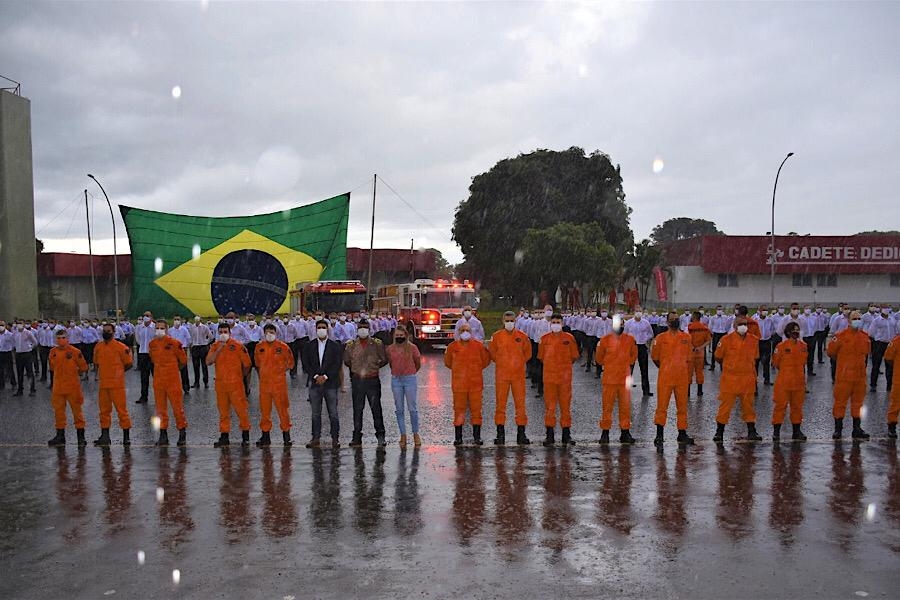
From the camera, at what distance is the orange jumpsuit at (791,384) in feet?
35.6

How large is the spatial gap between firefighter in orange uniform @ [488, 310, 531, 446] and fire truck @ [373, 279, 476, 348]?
61.8 ft

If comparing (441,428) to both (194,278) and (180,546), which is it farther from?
(194,278)

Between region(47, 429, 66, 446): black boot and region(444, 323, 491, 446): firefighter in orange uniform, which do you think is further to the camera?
region(47, 429, 66, 446): black boot

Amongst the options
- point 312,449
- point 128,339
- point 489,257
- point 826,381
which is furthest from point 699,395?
point 489,257

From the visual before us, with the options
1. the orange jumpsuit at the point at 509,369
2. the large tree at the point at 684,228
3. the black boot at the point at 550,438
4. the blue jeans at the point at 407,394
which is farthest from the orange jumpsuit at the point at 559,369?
the large tree at the point at 684,228

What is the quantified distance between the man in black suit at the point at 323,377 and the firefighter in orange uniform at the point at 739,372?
528cm

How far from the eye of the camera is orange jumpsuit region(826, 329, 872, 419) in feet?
36.3

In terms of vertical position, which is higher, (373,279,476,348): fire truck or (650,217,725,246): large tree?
(650,217,725,246): large tree

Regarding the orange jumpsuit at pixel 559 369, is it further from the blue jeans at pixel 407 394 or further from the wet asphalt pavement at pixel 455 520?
the blue jeans at pixel 407 394

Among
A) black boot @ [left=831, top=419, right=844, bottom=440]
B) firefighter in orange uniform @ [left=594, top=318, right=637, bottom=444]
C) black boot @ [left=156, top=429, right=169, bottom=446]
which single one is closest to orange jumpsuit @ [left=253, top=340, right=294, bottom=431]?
black boot @ [left=156, top=429, right=169, bottom=446]

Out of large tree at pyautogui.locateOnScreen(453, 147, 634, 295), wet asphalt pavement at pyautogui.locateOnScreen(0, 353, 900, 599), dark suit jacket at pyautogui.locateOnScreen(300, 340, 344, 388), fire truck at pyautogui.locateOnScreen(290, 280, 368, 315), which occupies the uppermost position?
large tree at pyautogui.locateOnScreen(453, 147, 634, 295)

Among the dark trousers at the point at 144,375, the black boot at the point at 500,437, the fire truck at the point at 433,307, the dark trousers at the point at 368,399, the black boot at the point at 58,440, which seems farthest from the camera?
the fire truck at the point at 433,307

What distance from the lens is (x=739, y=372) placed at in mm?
10711

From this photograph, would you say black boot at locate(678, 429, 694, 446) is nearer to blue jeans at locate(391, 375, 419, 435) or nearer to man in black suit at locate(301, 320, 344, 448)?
blue jeans at locate(391, 375, 419, 435)
